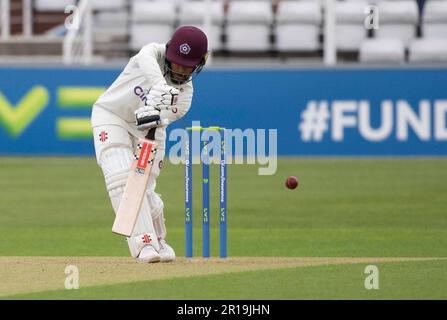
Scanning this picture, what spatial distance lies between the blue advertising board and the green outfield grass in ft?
1.09

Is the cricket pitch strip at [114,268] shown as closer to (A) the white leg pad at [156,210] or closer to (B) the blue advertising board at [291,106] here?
(A) the white leg pad at [156,210]

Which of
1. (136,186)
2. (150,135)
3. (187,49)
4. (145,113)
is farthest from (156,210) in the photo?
(187,49)

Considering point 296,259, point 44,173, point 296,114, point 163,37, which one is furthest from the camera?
point 163,37

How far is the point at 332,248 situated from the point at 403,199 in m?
4.41

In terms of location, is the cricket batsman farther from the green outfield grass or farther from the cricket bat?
the green outfield grass

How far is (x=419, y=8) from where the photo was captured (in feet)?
80.7

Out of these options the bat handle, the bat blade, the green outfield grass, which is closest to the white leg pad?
the bat blade

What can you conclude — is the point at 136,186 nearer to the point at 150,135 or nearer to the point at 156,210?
the point at 150,135

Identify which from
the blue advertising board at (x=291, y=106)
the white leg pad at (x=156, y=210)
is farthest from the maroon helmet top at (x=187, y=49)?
the blue advertising board at (x=291, y=106)

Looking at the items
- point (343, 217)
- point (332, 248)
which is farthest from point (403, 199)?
point (332, 248)

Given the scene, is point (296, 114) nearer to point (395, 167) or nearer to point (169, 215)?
point (395, 167)

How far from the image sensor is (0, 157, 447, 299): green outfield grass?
8482mm

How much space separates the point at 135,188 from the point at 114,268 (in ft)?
2.10
